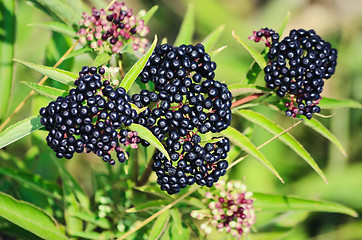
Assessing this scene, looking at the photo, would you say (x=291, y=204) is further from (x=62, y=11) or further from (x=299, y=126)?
(x=299, y=126)

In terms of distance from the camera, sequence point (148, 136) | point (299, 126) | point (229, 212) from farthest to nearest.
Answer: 1. point (299, 126)
2. point (229, 212)
3. point (148, 136)

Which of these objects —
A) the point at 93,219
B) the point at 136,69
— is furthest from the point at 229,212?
the point at 136,69

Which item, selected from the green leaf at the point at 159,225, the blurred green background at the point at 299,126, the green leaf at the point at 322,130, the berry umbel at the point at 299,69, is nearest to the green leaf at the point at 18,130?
the green leaf at the point at 159,225

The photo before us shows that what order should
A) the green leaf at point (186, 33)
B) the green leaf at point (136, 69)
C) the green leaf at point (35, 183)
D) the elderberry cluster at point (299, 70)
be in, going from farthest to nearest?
1. the green leaf at point (186, 33)
2. the green leaf at point (35, 183)
3. the elderberry cluster at point (299, 70)
4. the green leaf at point (136, 69)

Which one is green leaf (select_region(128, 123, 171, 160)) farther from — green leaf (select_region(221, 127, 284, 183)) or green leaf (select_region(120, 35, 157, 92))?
green leaf (select_region(221, 127, 284, 183))

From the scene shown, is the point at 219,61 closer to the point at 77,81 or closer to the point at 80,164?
the point at 80,164

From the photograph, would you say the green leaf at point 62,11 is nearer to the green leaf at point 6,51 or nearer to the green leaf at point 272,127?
the green leaf at point 6,51
